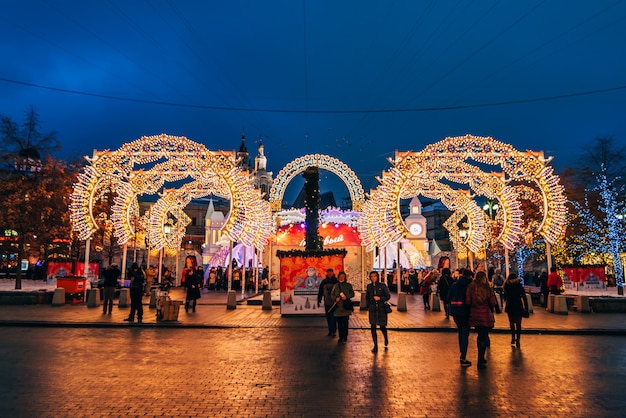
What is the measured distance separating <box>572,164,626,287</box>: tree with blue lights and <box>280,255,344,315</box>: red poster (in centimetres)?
1965

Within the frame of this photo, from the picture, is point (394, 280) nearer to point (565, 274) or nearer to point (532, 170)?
point (565, 274)

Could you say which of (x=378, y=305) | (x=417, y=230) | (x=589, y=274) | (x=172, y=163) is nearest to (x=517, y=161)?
(x=589, y=274)

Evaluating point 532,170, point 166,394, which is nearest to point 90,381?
point 166,394

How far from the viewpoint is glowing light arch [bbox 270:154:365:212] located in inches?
1180

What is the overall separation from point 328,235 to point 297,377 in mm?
30502

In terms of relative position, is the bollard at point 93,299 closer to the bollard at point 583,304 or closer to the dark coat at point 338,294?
the dark coat at point 338,294

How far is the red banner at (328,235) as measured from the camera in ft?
126

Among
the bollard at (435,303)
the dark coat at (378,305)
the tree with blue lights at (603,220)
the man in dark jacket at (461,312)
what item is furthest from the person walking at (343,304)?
the tree with blue lights at (603,220)

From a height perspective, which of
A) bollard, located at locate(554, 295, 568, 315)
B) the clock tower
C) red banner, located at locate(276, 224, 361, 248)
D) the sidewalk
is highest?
the clock tower

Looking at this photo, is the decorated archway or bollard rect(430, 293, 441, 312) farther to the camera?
the decorated archway

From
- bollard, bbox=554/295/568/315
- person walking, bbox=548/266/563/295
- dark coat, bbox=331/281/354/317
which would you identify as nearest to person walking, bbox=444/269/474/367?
dark coat, bbox=331/281/354/317

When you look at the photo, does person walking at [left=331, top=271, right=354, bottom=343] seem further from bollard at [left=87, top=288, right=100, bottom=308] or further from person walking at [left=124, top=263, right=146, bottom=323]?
bollard at [left=87, top=288, right=100, bottom=308]

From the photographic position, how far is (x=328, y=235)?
38562 millimetres

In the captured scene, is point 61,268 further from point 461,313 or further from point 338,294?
point 461,313
